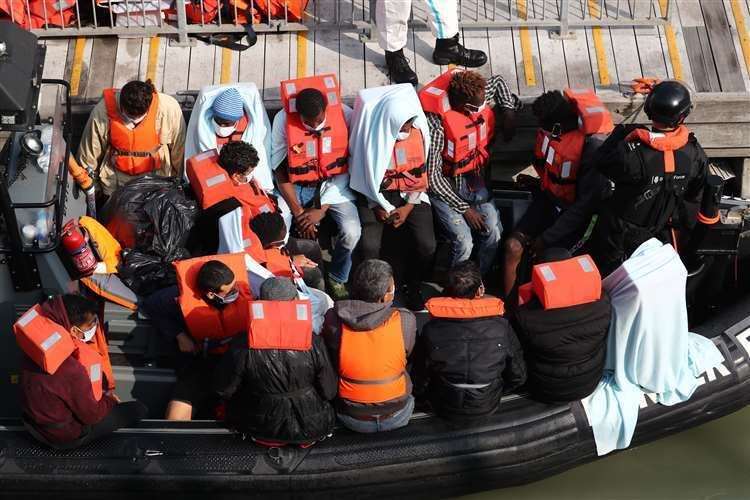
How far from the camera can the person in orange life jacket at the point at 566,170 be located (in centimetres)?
683

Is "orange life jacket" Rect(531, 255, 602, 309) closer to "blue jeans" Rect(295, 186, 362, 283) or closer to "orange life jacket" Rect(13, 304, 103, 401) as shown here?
"blue jeans" Rect(295, 186, 362, 283)

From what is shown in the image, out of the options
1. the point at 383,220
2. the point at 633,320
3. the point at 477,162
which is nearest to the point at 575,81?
the point at 477,162

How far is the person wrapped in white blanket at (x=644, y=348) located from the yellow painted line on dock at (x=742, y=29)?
2.48 metres

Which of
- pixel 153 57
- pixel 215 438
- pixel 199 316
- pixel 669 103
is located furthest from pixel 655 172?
pixel 153 57

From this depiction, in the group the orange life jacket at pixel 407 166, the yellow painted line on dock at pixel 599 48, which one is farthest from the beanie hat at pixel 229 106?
the yellow painted line on dock at pixel 599 48

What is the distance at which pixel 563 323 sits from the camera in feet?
18.6

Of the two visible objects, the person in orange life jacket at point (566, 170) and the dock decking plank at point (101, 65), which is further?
the dock decking plank at point (101, 65)

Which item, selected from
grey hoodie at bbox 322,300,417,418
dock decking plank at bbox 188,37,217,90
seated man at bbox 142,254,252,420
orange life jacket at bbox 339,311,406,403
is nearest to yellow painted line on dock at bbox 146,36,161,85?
dock decking plank at bbox 188,37,217,90

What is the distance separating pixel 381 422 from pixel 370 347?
505 millimetres

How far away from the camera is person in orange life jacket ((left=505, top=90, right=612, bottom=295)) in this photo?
6828 mm

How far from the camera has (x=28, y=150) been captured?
21.0ft

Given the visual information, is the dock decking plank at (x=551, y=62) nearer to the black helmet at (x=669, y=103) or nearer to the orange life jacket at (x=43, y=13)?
the black helmet at (x=669, y=103)

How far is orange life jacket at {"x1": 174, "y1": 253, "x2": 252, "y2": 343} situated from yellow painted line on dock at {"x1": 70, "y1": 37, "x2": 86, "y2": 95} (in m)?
2.35

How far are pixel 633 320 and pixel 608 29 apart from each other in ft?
9.79
